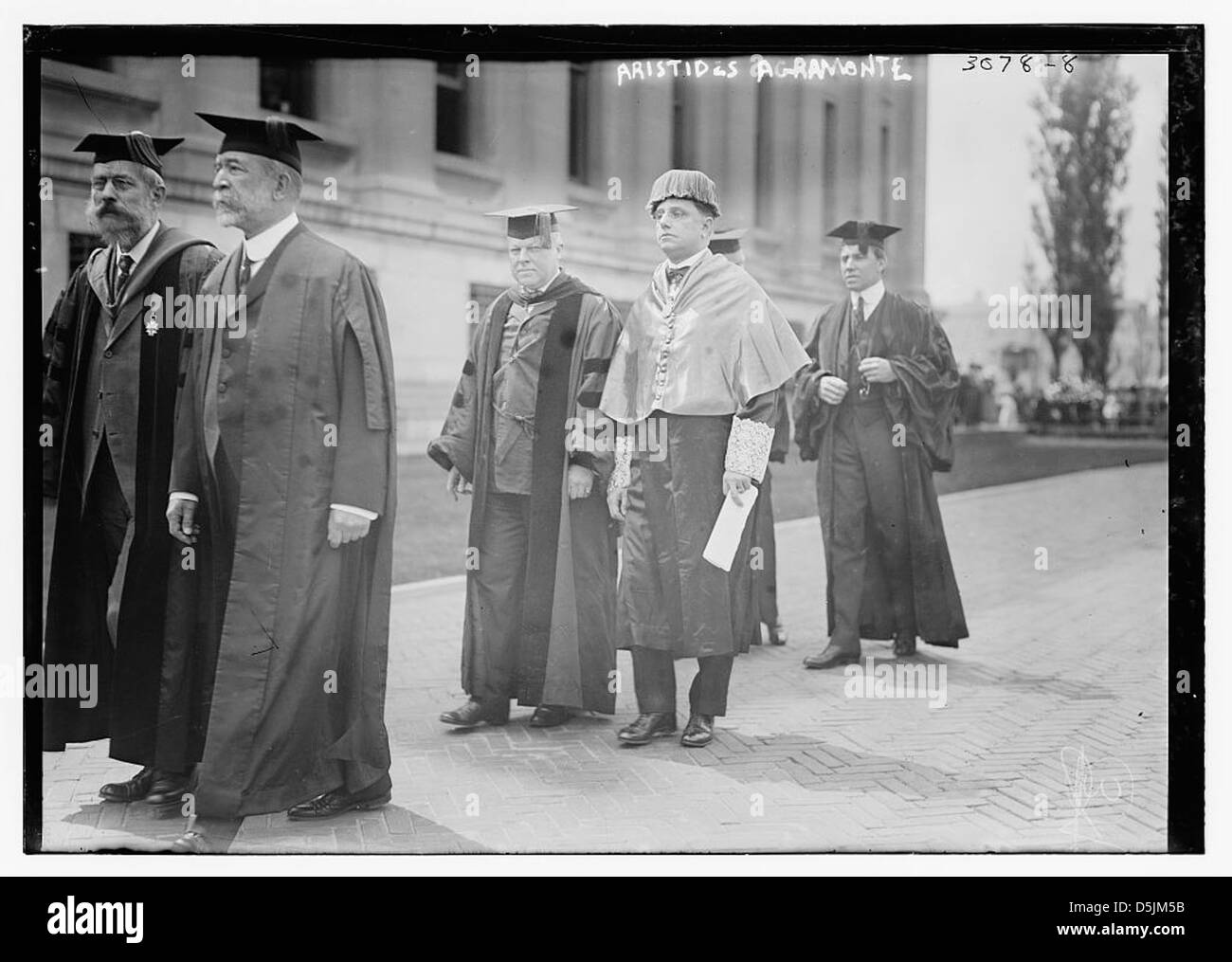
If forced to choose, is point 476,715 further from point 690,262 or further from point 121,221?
point 121,221

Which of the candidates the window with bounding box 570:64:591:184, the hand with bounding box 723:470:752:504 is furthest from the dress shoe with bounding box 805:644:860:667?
the window with bounding box 570:64:591:184

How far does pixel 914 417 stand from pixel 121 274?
3.37m

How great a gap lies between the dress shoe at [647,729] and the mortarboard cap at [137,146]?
298 centimetres

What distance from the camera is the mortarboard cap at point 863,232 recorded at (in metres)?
5.19

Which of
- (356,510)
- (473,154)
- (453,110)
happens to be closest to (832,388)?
(473,154)

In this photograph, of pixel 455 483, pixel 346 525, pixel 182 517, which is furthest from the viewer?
pixel 455 483

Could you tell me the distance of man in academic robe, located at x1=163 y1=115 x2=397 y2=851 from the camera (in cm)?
479

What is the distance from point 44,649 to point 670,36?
361cm

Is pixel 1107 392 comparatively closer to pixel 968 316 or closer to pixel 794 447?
pixel 968 316

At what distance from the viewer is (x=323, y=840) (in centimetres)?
490
